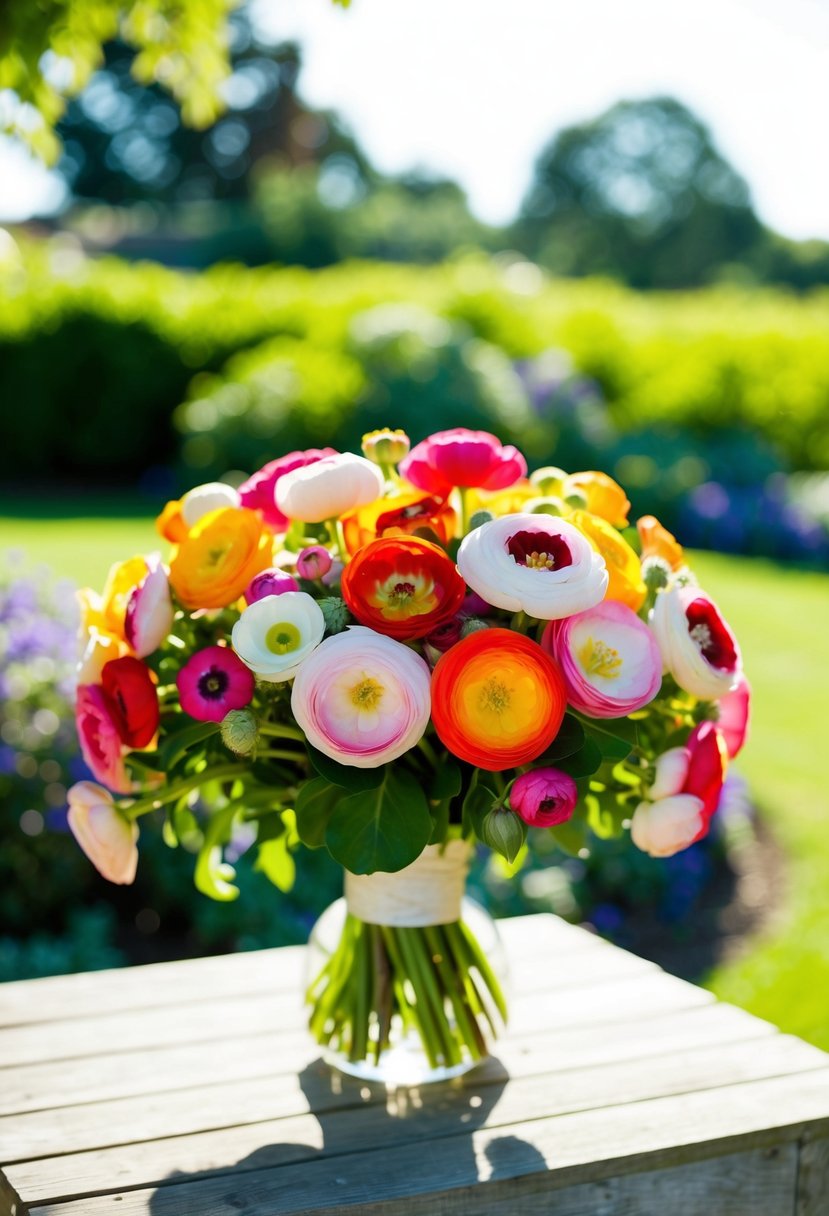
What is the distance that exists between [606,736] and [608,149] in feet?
199

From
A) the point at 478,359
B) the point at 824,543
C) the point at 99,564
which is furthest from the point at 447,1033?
the point at 478,359

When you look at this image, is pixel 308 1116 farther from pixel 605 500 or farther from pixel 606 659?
pixel 605 500

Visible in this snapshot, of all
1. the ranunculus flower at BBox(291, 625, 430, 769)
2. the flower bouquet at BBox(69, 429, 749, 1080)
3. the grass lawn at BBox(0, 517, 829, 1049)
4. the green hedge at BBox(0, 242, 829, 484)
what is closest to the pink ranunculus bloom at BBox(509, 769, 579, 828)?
the flower bouquet at BBox(69, 429, 749, 1080)

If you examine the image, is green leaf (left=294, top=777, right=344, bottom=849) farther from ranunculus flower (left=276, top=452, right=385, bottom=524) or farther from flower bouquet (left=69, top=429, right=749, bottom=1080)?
ranunculus flower (left=276, top=452, right=385, bottom=524)

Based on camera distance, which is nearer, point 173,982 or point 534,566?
point 534,566

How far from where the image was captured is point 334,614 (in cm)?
132

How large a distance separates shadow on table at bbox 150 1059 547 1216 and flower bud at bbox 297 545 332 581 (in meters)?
0.66

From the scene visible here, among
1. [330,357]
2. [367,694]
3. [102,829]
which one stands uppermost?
[367,694]

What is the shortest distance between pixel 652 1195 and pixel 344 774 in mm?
634

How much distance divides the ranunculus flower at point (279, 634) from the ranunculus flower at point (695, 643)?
38 centimetres

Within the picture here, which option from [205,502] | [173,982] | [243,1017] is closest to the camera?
[205,502]

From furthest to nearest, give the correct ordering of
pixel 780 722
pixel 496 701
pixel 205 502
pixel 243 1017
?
pixel 780 722 < pixel 243 1017 < pixel 205 502 < pixel 496 701

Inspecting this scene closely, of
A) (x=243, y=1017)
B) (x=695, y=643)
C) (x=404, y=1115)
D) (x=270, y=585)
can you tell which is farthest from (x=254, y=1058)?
(x=695, y=643)

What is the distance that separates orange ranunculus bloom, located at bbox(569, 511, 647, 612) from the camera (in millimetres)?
1396
